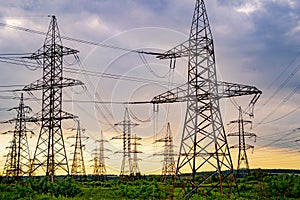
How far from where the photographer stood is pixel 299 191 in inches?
1705

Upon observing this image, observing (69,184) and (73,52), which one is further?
(73,52)

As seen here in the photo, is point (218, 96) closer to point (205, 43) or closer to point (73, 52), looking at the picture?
point (205, 43)

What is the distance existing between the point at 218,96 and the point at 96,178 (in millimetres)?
57158

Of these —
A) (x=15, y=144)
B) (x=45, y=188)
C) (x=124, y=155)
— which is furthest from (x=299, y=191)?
(x=15, y=144)

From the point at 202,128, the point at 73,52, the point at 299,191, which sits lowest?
the point at 299,191

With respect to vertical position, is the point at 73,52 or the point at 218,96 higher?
the point at 73,52

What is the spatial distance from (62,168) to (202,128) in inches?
564

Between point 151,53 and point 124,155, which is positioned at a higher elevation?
point 151,53

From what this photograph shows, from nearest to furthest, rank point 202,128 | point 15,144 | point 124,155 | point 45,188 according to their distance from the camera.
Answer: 1. point 202,128
2. point 45,188
3. point 15,144
4. point 124,155

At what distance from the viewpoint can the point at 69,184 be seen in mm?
35688

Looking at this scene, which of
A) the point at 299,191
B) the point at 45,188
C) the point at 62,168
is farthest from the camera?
the point at 299,191

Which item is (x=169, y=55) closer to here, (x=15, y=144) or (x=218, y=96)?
(x=218, y=96)

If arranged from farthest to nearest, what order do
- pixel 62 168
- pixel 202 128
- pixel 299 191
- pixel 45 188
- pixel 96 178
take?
pixel 96 178 < pixel 299 191 < pixel 62 168 < pixel 45 188 < pixel 202 128

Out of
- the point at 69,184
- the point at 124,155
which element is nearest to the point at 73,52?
the point at 69,184
